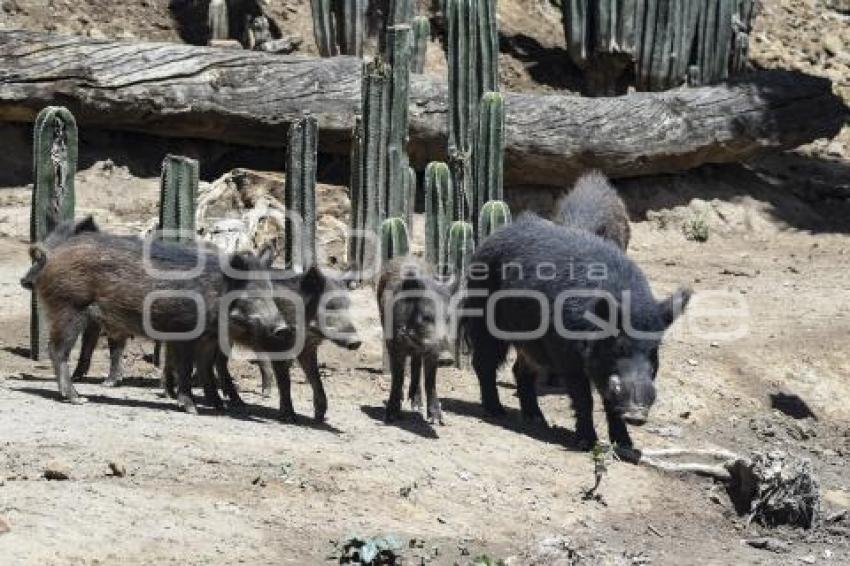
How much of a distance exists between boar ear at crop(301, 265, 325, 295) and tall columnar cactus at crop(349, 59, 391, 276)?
117 inches

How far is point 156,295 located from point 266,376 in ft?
4.83

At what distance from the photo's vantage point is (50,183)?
12.4 m

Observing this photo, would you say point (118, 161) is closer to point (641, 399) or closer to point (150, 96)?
point (150, 96)

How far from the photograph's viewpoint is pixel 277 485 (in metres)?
9.54

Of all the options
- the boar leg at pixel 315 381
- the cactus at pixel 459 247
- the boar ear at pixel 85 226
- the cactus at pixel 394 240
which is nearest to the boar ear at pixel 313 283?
the boar leg at pixel 315 381

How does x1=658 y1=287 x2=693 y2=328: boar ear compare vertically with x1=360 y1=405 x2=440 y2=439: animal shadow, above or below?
above

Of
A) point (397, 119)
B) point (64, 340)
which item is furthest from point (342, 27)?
point (64, 340)

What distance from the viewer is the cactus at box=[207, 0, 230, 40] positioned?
63.4ft

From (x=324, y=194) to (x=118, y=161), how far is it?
2181mm

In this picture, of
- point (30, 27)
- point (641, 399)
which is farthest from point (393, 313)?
point (30, 27)

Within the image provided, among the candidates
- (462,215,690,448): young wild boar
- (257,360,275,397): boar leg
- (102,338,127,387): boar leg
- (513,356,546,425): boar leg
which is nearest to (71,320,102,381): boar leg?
(102,338,127,387): boar leg

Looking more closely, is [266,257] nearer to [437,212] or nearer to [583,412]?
[583,412]

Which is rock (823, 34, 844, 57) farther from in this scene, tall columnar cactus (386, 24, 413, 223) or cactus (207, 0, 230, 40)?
tall columnar cactus (386, 24, 413, 223)

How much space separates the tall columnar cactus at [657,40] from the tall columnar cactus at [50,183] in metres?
8.47
